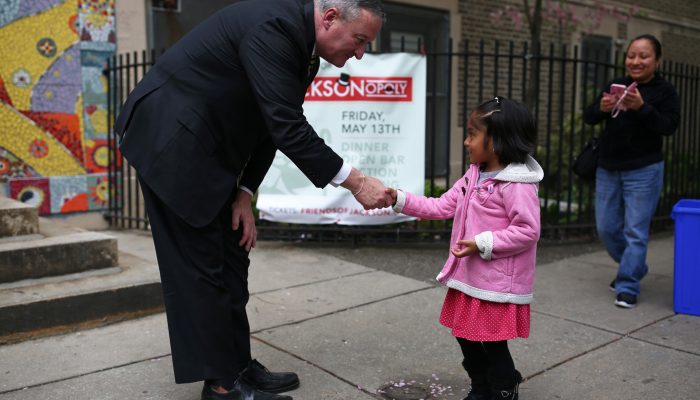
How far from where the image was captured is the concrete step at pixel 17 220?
14.5 ft

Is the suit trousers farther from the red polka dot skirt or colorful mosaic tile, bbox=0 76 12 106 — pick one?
colorful mosaic tile, bbox=0 76 12 106

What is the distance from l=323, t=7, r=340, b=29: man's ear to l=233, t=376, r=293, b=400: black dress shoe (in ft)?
5.16

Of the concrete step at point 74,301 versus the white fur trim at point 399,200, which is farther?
the concrete step at point 74,301

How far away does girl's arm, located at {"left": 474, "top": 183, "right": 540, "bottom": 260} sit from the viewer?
2.44 m

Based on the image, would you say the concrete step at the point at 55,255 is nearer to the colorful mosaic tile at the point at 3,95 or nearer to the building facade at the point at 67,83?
the building facade at the point at 67,83

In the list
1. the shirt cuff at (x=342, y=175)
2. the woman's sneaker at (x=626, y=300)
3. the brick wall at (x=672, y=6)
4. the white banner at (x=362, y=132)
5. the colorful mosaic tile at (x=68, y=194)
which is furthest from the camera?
the brick wall at (x=672, y=6)

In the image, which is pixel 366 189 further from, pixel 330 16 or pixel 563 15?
pixel 563 15

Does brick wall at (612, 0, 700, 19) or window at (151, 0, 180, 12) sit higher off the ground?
brick wall at (612, 0, 700, 19)

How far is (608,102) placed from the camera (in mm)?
4047

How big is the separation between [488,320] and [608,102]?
7.12 ft

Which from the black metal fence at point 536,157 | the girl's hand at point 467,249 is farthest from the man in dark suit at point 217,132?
the black metal fence at point 536,157

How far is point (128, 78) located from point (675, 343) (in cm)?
545

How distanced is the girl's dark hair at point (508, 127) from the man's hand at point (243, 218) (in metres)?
1.11

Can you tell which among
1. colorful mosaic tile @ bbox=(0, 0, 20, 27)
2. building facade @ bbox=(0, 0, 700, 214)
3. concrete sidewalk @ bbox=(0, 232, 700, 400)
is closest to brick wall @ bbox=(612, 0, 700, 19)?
building facade @ bbox=(0, 0, 700, 214)
